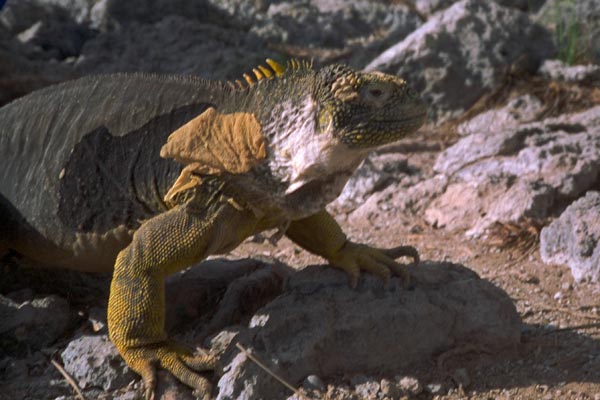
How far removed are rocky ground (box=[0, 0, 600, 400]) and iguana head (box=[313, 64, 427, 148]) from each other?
0.84 m

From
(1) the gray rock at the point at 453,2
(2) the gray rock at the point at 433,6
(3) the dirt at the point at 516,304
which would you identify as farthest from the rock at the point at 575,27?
(3) the dirt at the point at 516,304

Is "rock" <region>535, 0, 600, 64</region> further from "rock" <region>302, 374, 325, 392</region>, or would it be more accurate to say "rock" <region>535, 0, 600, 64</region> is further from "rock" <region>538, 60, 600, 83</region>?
"rock" <region>302, 374, 325, 392</region>

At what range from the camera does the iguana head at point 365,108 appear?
11.8 feet

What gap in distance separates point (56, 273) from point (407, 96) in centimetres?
237

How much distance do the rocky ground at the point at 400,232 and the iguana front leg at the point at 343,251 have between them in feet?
0.24

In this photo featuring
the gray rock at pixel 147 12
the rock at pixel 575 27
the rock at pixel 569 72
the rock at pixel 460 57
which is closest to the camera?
the rock at pixel 569 72

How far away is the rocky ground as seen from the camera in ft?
12.8

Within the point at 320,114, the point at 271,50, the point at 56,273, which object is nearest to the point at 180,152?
the point at 320,114

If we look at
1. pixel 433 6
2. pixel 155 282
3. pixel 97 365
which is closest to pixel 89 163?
pixel 155 282

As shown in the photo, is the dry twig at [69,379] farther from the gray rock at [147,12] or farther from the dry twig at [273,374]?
the gray rock at [147,12]

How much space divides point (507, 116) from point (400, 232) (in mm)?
2185

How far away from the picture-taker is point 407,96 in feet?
12.1

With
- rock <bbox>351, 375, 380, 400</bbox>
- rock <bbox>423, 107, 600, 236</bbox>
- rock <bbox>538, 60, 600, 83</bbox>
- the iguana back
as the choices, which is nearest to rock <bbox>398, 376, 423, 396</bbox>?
rock <bbox>351, 375, 380, 400</bbox>

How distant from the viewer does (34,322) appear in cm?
442
